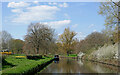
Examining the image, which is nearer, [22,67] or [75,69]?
[22,67]

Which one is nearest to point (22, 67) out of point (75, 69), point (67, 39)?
point (75, 69)

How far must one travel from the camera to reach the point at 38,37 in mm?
47562

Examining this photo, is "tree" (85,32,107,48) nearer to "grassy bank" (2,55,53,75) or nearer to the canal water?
the canal water

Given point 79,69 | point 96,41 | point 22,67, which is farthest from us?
point 96,41

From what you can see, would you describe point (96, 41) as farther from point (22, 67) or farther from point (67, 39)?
point (22, 67)

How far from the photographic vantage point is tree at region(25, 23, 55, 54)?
153 ft

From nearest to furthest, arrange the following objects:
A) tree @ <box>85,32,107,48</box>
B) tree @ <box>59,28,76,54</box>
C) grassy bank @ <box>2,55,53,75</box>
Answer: grassy bank @ <box>2,55,53,75</box> < tree @ <box>85,32,107,48</box> < tree @ <box>59,28,76,54</box>

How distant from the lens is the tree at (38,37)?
4678cm

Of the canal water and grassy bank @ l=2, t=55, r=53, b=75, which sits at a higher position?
grassy bank @ l=2, t=55, r=53, b=75

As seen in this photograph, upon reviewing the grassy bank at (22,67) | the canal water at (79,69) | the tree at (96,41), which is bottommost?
the canal water at (79,69)

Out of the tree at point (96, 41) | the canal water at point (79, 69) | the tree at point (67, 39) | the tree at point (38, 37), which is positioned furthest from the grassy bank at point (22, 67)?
the tree at point (67, 39)

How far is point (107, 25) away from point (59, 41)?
4957 centimetres

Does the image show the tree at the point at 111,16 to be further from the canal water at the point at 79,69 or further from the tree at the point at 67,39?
the tree at the point at 67,39

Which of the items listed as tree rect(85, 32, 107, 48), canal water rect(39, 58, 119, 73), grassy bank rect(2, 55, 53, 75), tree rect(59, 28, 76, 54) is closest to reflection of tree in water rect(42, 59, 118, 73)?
canal water rect(39, 58, 119, 73)
